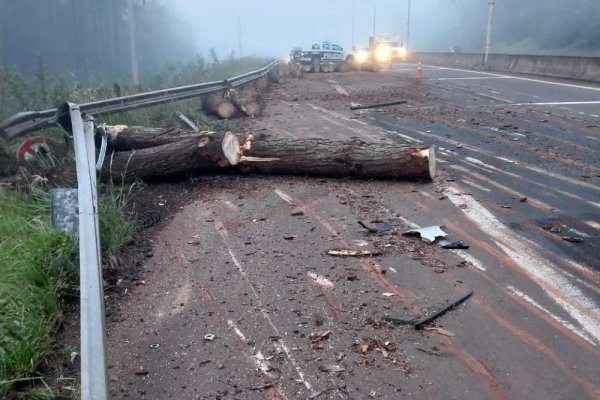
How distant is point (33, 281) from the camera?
4.66 metres

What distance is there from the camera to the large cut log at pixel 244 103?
46.4ft

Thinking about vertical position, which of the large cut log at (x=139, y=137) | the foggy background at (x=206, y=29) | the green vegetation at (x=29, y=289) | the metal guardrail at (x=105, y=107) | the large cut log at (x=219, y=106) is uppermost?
the foggy background at (x=206, y=29)

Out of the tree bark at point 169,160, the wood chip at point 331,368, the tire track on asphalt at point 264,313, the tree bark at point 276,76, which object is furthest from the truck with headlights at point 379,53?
the wood chip at point 331,368

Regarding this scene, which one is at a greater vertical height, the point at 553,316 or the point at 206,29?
the point at 206,29

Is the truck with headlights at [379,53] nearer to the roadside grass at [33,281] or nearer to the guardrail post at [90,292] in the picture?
the roadside grass at [33,281]

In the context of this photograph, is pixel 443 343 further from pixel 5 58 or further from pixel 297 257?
pixel 5 58

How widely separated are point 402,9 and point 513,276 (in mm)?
149273

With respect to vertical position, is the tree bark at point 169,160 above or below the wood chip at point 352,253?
above

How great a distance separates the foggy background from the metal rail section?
8922 millimetres

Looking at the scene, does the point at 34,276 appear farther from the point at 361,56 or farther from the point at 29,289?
the point at 361,56

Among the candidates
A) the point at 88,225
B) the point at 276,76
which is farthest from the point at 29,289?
the point at 276,76

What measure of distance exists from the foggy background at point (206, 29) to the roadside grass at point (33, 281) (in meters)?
12.3

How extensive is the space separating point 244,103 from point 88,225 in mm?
10343

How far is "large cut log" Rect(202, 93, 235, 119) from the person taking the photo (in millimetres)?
13789
